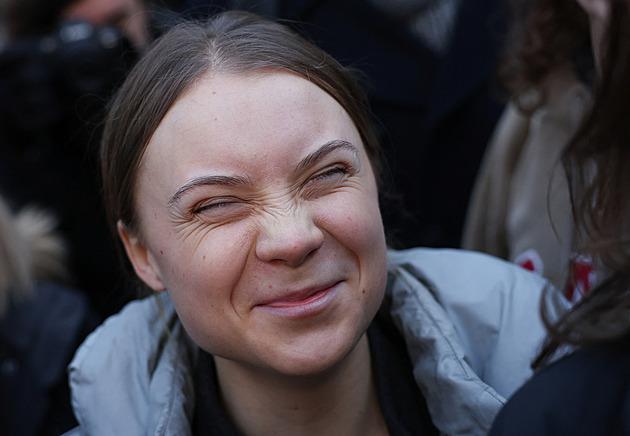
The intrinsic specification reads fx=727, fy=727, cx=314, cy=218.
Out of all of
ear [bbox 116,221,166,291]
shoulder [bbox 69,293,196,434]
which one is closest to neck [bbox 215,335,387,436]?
shoulder [bbox 69,293,196,434]

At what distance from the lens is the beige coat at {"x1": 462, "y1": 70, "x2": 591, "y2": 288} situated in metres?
1.97

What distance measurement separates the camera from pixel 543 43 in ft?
6.88

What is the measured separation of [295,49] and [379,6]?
1075 mm

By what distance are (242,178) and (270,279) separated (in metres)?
0.18

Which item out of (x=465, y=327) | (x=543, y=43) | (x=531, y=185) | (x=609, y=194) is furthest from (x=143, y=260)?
(x=543, y=43)

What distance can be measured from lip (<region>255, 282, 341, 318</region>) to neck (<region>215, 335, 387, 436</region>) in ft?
0.60

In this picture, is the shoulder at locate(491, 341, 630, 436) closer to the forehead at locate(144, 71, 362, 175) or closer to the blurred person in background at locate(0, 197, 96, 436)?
the forehead at locate(144, 71, 362, 175)

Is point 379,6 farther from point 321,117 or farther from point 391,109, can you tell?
point 321,117

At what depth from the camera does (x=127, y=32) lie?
2.64 m

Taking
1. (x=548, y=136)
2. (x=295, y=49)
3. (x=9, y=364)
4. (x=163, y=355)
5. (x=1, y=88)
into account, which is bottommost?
(x=9, y=364)

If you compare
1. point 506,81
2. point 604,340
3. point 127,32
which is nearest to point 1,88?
point 127,32

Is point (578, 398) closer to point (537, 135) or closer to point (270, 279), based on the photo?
point (270, 279)

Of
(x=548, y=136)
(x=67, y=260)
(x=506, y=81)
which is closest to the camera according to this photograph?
(x=548, y=136)

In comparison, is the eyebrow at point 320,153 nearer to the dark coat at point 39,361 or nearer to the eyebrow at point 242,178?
the eyebrow at point 242,178
